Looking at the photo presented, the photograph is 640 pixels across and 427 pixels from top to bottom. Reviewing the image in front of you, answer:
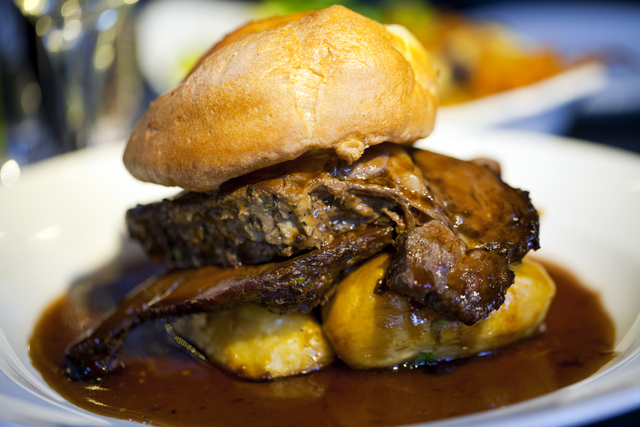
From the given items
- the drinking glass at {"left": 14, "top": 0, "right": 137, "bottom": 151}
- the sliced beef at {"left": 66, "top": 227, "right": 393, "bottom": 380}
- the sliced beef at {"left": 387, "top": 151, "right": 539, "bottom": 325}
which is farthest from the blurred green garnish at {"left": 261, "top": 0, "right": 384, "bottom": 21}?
the sliced beef at {"left": 66, "top": 227, "right": 393, "bottom": 380}

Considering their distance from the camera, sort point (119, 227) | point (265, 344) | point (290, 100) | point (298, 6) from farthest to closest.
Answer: point (298, 6) → point (119, 227) → point (265, 344) → point (290, 100)

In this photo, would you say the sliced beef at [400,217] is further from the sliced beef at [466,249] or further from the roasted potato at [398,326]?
the roasted potato at [398,326]

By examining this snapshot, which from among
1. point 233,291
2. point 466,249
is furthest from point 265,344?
point 466,249

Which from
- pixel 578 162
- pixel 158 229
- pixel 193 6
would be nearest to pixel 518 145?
pixel 578 162

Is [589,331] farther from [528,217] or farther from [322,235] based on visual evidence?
[322,235]

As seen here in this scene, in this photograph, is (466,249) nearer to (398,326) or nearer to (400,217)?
(400,217)

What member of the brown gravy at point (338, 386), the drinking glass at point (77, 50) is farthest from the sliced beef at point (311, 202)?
the drinking glass at point (77, 50)
